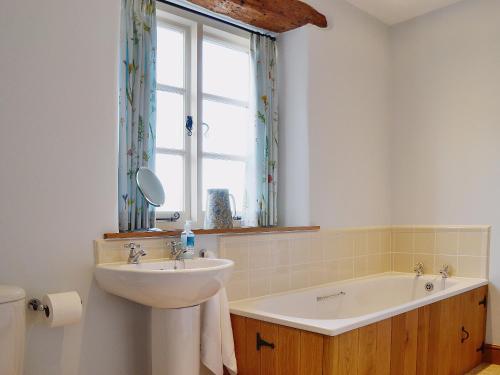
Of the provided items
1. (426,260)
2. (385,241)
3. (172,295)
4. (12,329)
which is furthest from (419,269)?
(12,329)

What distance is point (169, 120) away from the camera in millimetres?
2693

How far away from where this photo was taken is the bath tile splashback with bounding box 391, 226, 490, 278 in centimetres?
326

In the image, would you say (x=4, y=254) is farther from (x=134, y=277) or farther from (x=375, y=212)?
(x=375, y=212)

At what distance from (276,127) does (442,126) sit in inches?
50.3

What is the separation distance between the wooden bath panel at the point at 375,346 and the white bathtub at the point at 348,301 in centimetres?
4

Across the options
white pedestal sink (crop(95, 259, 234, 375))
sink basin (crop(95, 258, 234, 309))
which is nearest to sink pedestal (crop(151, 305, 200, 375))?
white pedestal sink (crop(95, 259, 234, 375))

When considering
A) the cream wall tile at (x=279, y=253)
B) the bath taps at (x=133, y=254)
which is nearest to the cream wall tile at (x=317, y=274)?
the cream wall tile at (x=279, y=253)

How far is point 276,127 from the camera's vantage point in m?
3.12

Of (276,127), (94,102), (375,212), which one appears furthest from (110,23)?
(375,212)

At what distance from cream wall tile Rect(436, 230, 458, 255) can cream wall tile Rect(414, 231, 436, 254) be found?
0.12ft

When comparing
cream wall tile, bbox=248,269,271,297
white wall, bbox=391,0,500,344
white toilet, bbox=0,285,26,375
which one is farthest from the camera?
white wall, bbox=391,0,500,344

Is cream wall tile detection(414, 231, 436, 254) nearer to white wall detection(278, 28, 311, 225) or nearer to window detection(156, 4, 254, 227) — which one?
white wall detection(278, 28, 311, 225)

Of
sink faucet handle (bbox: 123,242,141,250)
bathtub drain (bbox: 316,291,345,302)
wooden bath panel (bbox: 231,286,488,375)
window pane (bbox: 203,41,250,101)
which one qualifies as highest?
window pane (bbox: 203,41,250,101)

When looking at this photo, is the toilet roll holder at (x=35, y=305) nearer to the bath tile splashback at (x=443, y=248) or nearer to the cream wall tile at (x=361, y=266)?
the cream wall tile at (x=361, y=266)
